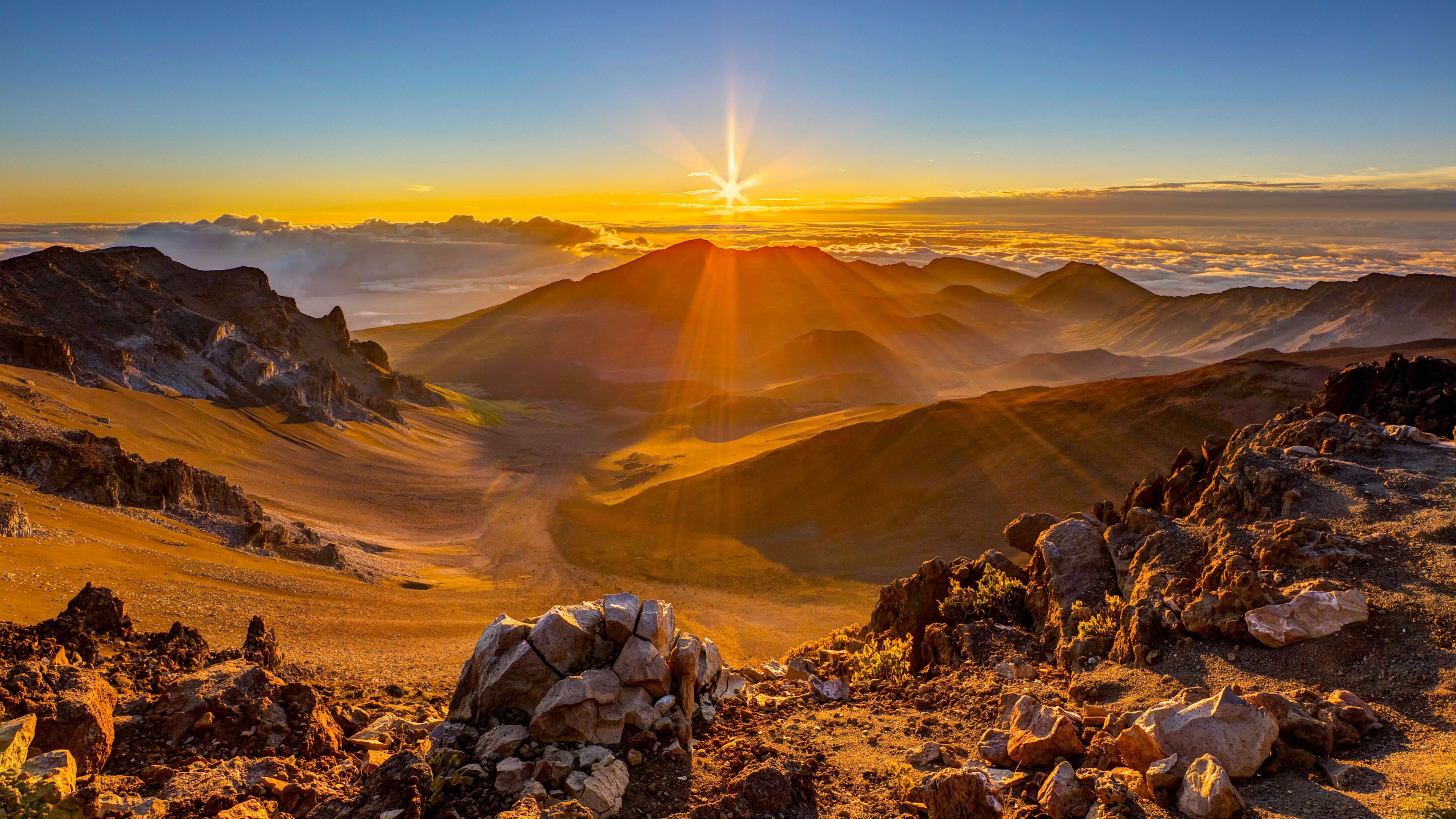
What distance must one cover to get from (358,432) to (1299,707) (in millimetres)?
56420

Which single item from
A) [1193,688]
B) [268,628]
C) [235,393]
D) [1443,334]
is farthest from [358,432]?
[1443,334]

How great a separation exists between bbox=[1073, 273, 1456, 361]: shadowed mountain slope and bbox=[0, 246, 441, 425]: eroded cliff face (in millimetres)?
131541

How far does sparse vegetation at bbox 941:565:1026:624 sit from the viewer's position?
12.3 m

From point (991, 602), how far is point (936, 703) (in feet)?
10.5

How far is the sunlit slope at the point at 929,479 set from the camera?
32469 mm

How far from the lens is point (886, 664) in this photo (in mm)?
12172

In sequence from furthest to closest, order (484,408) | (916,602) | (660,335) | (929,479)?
1. (660,335)
2. (484,408)
3. (929,479)
4. (916,602)

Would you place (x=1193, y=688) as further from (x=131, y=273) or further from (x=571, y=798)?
(x=131, y=273)

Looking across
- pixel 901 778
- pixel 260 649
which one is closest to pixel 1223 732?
pixel 901 778

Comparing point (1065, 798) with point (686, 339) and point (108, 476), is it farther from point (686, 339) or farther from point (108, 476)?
point (686, 339)

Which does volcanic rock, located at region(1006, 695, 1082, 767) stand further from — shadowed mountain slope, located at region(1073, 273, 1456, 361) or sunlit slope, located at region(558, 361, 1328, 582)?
shadowed mountain slope, located at region(1073, 273, 1456, 361)

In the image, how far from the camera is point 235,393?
4797cm

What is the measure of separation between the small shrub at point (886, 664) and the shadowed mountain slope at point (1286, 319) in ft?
424

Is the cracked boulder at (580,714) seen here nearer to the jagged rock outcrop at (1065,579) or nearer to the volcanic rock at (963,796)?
the volcanic rock at (963,796)
